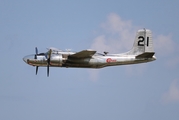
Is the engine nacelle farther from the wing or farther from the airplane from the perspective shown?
the wing

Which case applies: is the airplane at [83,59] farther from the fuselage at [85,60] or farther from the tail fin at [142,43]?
the tail fin at [142,43]

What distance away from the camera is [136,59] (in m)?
70.2

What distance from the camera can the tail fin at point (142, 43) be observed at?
73188 mm

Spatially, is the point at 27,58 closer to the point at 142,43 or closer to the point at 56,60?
the point at 56,60

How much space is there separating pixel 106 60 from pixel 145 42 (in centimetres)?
847

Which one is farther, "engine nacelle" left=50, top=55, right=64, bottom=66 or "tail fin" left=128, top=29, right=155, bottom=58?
"tail fin" left=128, top=29, right=155, bottom=58

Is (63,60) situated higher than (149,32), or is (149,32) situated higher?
(149,32)

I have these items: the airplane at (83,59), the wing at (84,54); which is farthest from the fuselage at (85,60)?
the wing at (84,54)

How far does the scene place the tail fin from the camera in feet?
240

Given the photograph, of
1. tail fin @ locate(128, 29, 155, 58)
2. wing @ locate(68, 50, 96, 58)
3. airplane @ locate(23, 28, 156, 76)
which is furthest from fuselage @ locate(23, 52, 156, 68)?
tail fin @ locate(128, 29, 155, 58)

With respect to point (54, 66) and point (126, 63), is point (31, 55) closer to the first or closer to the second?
point (54, 66)

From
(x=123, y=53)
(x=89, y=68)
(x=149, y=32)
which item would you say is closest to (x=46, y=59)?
(x=89, y=68)

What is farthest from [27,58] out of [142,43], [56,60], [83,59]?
[142,43]

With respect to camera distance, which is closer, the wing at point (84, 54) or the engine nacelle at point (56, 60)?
the wing at point (84, 54)
